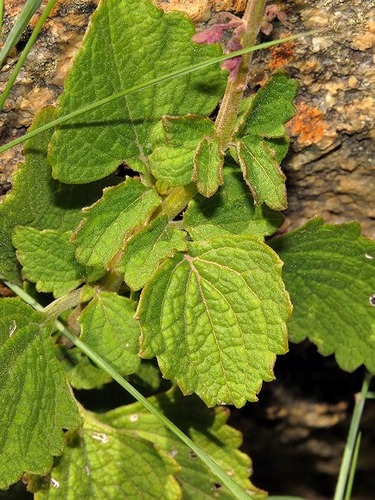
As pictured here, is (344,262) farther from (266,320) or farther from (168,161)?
(168,161)

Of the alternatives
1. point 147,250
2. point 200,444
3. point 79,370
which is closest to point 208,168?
point 147,250

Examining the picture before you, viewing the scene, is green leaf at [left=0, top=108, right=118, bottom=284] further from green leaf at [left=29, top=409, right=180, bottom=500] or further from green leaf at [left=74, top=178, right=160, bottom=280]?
green leaf at [left=29, top=409, right=180, bottom=500]

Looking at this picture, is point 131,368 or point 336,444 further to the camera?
point 336,444

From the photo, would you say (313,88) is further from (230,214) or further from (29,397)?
(29,397)

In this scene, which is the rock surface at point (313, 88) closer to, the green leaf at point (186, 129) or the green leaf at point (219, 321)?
the green leaf at point (186, 129)

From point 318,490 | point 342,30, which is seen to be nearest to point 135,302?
point 342,30

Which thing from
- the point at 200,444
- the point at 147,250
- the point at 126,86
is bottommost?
the point at 200,444

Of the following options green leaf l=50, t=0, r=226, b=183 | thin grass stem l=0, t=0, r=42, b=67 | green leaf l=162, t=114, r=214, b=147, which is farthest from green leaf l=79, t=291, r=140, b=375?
thin grass stem l=0, t=0, r=42, b=67
